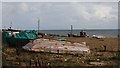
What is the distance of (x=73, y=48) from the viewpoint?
57.1 ft

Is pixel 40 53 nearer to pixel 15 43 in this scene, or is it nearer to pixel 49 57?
pixel 49 57

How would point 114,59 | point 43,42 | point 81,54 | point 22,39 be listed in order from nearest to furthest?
point 114,59 < point 81,54 < point 43,42 < point 22,39

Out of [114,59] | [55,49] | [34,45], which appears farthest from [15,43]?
[114,59]

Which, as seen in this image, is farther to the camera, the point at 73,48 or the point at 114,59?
the point at 73,48

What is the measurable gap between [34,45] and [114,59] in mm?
5796

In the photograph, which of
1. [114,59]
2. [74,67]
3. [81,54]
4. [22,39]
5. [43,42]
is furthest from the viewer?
[22,39]

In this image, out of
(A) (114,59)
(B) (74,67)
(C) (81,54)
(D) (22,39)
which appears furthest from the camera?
(D) (22,39)

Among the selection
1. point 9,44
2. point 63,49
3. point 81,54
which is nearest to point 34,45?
point 63,49

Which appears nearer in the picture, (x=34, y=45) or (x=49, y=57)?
(x=49, y=57)

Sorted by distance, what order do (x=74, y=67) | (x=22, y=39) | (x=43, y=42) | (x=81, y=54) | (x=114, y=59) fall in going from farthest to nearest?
(x=22, y=39) < (x=43, y=42) < (x=81, y=54) < (x=114, y=59) < (x=74, y=67)

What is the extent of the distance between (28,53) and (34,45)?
2.88 feet

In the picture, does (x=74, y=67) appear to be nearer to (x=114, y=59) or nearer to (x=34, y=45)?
(x=114, y=59)

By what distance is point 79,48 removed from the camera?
17.6 m

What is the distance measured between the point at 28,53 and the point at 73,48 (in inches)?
124
